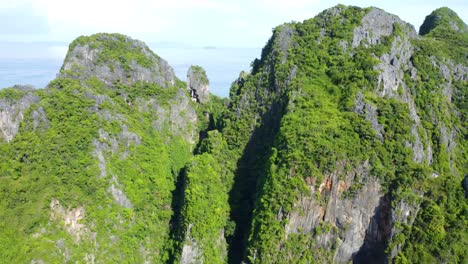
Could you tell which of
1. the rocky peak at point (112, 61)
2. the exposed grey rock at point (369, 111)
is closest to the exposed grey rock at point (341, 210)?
the exposed grey rock at point (369, 111)

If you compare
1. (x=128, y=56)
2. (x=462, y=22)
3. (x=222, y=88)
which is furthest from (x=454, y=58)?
(x=222, y=88)

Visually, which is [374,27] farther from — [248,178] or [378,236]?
[378,236]

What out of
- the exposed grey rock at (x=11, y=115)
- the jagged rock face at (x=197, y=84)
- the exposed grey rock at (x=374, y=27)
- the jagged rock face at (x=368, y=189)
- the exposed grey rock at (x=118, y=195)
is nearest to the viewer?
the jagged rock face at (x=368, y=189)

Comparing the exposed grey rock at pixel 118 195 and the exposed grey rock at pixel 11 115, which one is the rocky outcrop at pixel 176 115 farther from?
the exposed grey rock at pixel 11 115

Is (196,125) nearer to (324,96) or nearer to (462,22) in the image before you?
(324,96)

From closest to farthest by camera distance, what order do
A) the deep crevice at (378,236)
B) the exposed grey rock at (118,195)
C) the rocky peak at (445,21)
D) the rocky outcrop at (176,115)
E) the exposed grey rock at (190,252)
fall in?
the deep crevice at (378,236), the exposed grey rock at (190,252), the exposed grey rock at (118,195), the rocky outcrop at (176,115), the rocky peak at (445,21)

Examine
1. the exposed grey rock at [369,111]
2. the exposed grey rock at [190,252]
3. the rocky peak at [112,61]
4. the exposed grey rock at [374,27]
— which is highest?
the exposed grey rock at [374,27]
